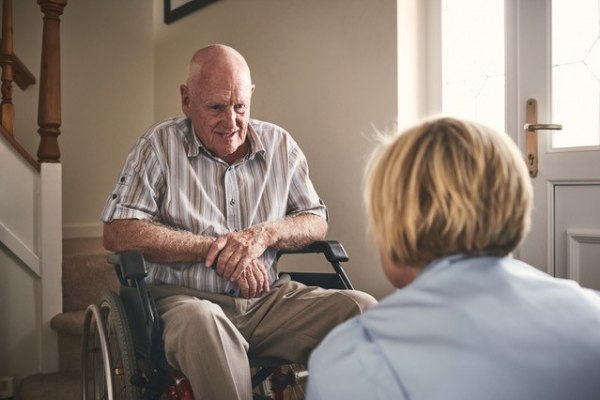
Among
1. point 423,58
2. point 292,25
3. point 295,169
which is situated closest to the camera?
point 295,169

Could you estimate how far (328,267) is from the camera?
8.68 feet

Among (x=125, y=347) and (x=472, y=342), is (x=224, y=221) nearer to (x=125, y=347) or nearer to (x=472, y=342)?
(x=125, y=347)

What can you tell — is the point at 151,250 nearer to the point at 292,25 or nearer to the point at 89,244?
the point at 292,25

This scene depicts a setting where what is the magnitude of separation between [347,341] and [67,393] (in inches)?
77.0

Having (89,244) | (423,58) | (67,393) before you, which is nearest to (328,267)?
(423,58)

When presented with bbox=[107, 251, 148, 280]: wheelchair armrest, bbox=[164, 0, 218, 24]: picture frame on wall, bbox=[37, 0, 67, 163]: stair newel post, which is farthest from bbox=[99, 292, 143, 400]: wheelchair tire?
bbox=[164, 0, 218, 24]: picture frame on wall

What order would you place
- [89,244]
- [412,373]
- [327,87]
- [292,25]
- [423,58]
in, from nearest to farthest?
[412,373] → [423,58] → [327,87] → [292,25] → [89,244]

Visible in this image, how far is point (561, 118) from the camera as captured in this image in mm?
2016

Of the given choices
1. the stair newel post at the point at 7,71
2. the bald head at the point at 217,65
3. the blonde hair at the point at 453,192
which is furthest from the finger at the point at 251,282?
the stair newel post at the point at 7,71

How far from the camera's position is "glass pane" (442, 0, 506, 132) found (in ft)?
7.18

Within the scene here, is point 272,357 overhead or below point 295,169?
below

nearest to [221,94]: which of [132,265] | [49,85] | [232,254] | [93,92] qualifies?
[232,254]

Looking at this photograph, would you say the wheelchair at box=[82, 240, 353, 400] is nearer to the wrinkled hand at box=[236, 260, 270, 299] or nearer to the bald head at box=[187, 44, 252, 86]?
the wrinkled hand at box=[236, 260, 270, 299]

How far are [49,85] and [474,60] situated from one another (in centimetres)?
167
